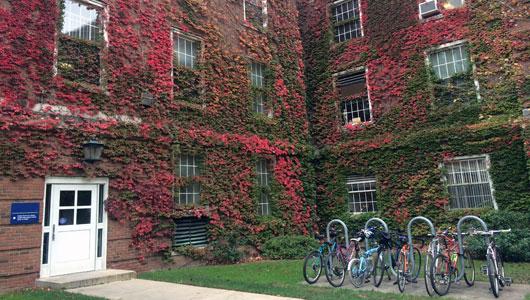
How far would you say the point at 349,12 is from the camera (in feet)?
50.0

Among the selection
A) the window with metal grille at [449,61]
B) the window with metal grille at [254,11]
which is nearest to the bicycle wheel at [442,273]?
the window with metal grille at [449,61]

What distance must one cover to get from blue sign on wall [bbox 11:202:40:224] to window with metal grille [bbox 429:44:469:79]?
12.3 m

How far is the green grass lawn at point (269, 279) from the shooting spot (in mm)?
6016

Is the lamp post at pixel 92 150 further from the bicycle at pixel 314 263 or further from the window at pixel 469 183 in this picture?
the window at pixel 469 183

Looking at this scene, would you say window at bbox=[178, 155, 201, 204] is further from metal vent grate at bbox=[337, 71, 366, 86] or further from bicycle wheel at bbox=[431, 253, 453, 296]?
metal vent grate at bbox=[337, 71, 366, 86]

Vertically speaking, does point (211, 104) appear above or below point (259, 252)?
above

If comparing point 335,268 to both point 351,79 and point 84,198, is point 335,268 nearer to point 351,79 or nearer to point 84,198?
point 84,198

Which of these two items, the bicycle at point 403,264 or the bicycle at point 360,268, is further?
the bicycle at point 360,268

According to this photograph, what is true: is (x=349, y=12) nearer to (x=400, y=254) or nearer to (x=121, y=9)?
(x=121, y=9)

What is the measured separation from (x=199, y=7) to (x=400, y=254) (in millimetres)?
9206

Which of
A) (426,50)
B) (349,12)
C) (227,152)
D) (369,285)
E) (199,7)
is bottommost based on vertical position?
(369,285)

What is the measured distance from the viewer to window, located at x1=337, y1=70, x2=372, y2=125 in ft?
46.9

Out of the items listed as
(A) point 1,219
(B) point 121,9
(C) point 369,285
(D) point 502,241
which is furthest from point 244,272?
(B) point 121,9

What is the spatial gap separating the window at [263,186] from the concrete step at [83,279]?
541 centimetres
